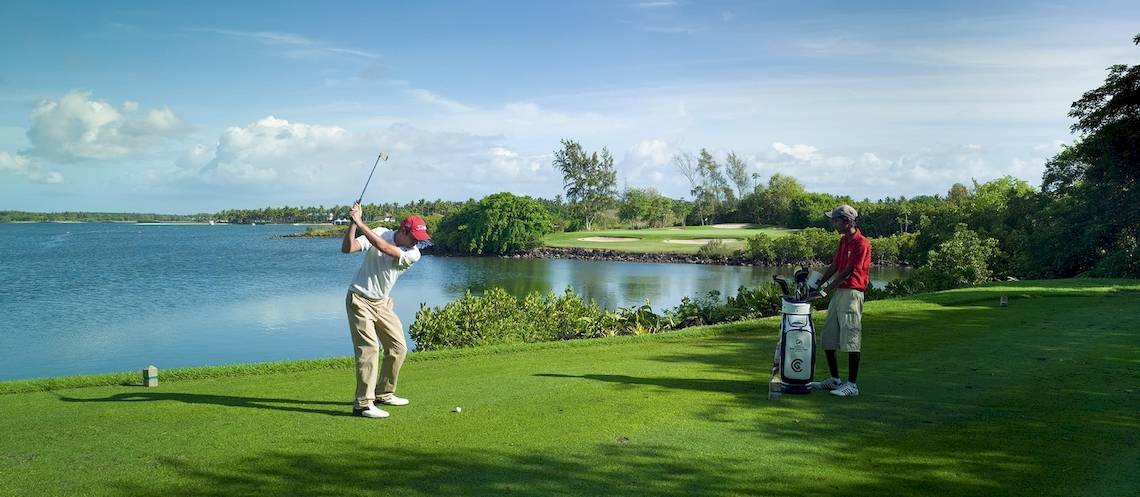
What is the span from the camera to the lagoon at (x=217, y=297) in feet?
84.8

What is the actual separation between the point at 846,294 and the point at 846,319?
277 mm

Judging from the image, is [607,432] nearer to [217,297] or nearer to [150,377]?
[150,377]

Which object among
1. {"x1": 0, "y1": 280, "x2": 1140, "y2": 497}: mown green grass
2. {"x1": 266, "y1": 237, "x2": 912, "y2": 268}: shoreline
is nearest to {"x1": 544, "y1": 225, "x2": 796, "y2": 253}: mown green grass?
{"x1": 266, "y1": 237, "x2": 912, "y2": 268}: shoreline

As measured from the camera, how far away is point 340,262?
7200 centimetres

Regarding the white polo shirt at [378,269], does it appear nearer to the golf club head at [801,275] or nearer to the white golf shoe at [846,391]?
the golf club head at [801,275]

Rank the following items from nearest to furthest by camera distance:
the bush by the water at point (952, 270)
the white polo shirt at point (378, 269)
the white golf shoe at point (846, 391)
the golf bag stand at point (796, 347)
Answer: the white polo shirt at point (378, 269) < the golf bag stand at point (796, 347) < the white golf shoe at point (846, 391) < the bush by the water at point (952, 270)

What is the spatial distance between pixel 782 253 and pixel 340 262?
42740mm

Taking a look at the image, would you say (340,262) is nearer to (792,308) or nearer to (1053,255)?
(1053,255)

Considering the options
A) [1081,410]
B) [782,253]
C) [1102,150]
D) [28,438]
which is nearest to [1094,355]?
[1081,410]

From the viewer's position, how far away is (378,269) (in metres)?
7.59

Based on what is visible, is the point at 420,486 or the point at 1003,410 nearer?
the point at 420,486

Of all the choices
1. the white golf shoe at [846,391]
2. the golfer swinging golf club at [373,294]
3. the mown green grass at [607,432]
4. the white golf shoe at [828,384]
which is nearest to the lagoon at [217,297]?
the mown green grass at [607,432]

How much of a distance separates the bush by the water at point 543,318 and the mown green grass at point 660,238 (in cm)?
6238

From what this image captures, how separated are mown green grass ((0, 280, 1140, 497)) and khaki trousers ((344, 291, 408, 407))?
0.34m
